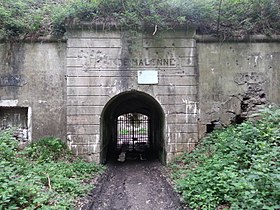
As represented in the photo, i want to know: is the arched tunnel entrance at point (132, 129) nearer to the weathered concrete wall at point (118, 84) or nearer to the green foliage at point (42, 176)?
the weathered concrete wall at point (118, 84)

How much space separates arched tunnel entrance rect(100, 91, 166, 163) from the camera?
33.9 ft

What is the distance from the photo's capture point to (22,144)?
888 centimetres

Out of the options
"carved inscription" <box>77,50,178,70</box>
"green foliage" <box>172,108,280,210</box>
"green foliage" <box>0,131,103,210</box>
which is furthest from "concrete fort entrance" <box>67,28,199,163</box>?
"green foliage" <box>172,108,280,210</box>

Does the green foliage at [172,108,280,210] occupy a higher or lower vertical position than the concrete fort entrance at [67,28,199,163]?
lower

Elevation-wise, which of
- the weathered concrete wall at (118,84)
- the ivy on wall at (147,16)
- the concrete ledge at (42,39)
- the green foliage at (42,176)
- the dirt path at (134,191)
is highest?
the ivy on wall at (147,16)

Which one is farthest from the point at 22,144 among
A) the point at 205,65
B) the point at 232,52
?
the point at 232,52

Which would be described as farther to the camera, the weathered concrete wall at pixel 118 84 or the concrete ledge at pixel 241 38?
the concrete ledge at pixel 241 38

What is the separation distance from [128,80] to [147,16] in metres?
2.02

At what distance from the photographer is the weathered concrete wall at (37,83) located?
29.2ft

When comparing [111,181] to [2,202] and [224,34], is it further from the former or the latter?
[224,34]

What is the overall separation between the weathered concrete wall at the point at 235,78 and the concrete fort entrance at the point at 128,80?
421 millimetres

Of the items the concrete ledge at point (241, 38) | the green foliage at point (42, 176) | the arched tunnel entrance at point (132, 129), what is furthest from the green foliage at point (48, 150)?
the concrete ledge at point (241, 38)

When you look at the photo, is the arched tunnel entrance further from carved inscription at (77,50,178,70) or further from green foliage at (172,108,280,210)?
green foliage at (172,108,280,210)

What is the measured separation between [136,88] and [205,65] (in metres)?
2.33
